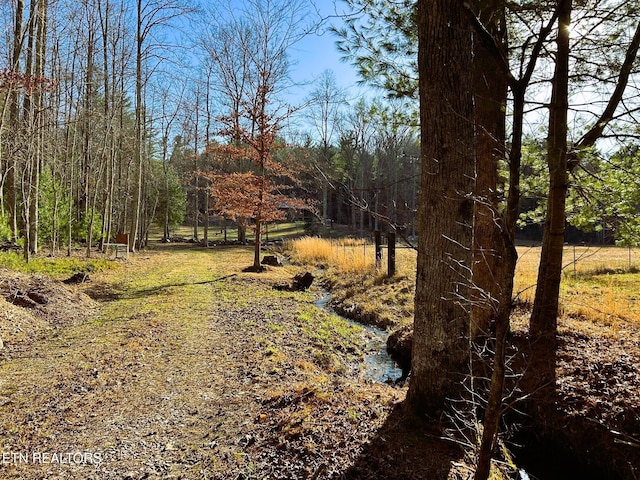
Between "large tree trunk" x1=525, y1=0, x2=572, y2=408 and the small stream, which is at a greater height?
"large tree trunk" x1=525, y1=0, x2=572, y2=408

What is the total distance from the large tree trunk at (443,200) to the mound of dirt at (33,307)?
485 centimetres

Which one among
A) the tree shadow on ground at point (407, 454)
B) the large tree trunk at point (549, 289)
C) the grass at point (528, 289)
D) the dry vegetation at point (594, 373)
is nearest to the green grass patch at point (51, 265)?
the grass at point (528, 289)

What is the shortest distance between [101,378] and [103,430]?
1.06m

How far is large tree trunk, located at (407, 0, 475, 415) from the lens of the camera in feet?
7.95

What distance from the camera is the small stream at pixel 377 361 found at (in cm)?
500

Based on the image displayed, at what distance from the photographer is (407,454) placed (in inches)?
92.2

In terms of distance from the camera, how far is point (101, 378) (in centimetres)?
384

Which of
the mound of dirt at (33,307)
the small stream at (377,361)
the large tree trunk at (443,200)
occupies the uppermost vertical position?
the large tree trunk at (443,200)

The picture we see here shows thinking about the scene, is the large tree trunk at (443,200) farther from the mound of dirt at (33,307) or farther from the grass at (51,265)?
the grass at (51,265)

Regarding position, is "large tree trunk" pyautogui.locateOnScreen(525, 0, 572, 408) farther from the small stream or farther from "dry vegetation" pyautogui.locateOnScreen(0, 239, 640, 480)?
the small stream

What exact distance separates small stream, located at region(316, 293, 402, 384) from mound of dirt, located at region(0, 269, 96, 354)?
4.41 meters

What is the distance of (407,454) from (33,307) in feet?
20.3

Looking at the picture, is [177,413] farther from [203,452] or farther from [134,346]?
[134,346]

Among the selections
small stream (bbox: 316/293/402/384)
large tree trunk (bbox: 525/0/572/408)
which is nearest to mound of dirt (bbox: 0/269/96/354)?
small stream (bbox: 316/293/402/384)
